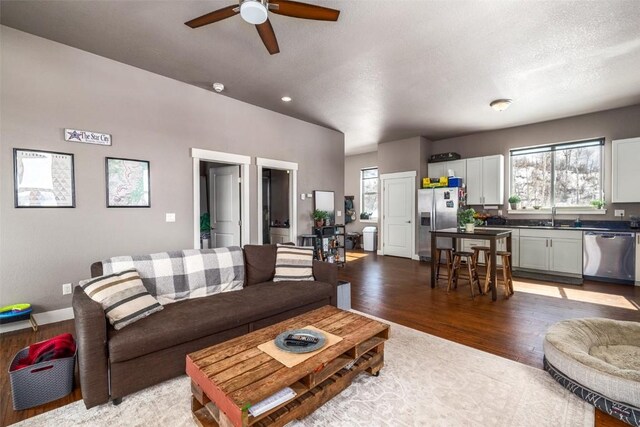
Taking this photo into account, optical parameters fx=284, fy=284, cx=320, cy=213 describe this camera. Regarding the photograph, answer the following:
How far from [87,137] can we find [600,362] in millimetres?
5022

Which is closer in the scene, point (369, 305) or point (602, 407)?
point (602, 407)

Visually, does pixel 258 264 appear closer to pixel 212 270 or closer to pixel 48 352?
pixel 212 270

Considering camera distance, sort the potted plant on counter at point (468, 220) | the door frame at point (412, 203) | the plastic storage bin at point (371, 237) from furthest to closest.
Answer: the plastic storage bin at point (371, 237)
the door frame at point (412, 203)
the potted plant on counter at point (468, 220)

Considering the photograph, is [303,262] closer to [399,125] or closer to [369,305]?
[369,305]

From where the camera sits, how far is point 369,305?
3.68m

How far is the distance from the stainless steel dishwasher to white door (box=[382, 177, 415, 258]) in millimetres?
3205

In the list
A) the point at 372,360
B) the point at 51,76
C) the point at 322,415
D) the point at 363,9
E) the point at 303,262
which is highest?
the point at 363,9

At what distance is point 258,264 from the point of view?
316 centimetres

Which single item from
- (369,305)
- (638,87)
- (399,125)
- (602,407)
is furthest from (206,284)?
(638,87)

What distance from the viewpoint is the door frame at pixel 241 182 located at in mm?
4191

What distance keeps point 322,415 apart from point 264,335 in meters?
0.58

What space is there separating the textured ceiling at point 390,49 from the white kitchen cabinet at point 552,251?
2246 mm

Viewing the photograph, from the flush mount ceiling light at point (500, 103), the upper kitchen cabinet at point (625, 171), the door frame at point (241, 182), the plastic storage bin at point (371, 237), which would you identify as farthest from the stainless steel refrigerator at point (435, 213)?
the door frame at point (241, 182)

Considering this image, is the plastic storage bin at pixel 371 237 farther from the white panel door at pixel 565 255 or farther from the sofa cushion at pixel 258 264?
the sofa cushion at pixel 258 264
